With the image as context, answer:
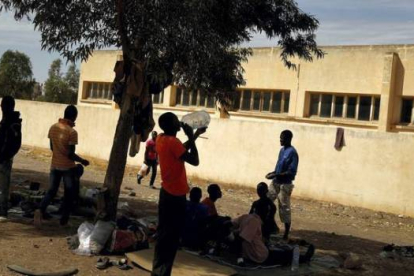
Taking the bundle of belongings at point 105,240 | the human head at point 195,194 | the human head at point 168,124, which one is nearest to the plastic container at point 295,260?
the human head at point 195,194

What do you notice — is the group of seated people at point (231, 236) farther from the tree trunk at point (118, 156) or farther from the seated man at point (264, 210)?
the tree trunk at point (118, 156)

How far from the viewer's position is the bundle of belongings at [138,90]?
6891 mm

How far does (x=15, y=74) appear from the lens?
40.9 meters

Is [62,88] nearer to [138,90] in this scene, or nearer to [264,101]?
[264,101]

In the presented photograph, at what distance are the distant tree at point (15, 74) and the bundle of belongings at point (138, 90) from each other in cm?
3548

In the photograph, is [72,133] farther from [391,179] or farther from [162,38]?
[391,179]

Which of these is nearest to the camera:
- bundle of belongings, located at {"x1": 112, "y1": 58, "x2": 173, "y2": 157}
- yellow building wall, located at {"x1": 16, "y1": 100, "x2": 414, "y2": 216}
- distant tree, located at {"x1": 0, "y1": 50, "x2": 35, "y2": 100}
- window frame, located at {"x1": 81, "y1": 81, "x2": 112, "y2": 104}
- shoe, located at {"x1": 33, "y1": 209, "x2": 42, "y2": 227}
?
bundle of belongings, located at {"x1": 112, "y1": 58, "x2": 173, "y2": 157}

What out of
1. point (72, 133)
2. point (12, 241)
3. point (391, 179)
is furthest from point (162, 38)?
point (391, 179)

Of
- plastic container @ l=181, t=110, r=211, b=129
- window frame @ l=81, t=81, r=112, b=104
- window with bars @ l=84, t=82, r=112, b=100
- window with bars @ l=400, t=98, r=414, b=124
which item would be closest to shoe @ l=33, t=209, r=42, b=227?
plastic container @ l=181, t=110, r=211, b=129

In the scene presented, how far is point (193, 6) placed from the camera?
610cm

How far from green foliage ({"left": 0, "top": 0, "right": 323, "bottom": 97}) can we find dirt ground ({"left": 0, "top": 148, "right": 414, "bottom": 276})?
238 centimetres

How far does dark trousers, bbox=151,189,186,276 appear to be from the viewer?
543 centimetres

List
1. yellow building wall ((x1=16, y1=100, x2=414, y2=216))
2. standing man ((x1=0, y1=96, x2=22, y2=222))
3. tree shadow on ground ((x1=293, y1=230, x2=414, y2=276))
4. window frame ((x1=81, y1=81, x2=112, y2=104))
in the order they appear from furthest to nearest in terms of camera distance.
→ 1. window frame ((x1=81, y1=81, x2=112, y2=104))
2. yellow building wall ((x1=16, y1=100, x2=414, y2=216))
3. tree shadow on ground ((x1=293, y1=230, x2=414, y2=276))
4. standing man ((x1=0, y1=96, x2=22, y2=222))

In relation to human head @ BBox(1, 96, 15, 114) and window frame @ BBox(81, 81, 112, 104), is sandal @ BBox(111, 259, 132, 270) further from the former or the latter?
window frame @ BBox(81, 81, 112, 104)
